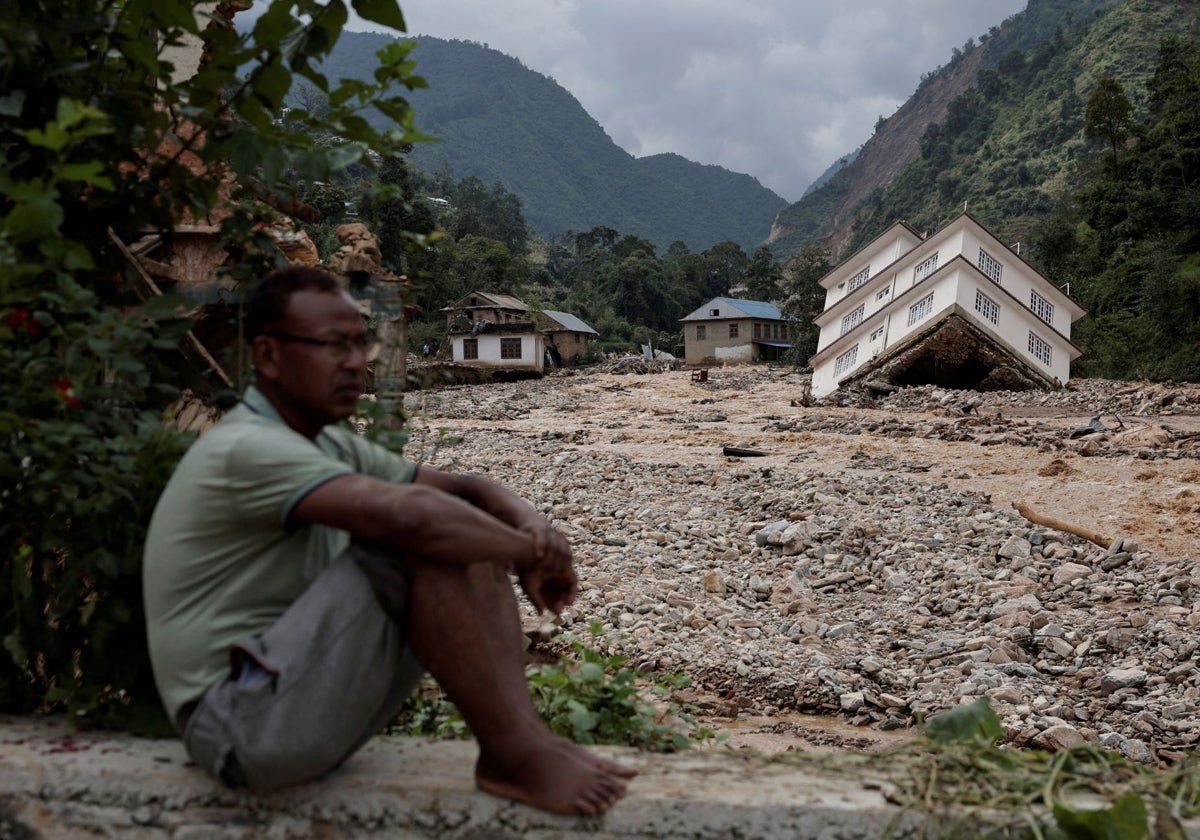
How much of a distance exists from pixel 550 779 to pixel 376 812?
1.36 feet

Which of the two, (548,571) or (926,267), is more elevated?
(926,267)

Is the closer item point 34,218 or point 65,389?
point 34,218

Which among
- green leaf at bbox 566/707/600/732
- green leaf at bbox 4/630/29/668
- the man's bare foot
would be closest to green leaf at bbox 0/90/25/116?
green leaf at bbox 4/630/29/668

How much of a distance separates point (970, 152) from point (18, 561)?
8602cm

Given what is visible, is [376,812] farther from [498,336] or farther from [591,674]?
[498,336]

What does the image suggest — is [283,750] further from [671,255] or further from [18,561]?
[671,255]

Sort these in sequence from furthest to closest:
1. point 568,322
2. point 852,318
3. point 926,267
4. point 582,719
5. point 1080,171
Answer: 1. point 1080,171
2. point 568,322
3. point 852,318
4. point 926,267
5. point 582,719

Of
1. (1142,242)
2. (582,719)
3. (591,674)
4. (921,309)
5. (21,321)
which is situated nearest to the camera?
(21,321)

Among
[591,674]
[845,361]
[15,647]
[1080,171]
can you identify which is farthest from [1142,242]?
[15,647]

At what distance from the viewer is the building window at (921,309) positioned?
26.0 meters

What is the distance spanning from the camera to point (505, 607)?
7.76 ft

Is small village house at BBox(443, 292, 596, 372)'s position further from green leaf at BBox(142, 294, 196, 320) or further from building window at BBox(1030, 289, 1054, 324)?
green leaf at BBox(142, 294, 196, 320)

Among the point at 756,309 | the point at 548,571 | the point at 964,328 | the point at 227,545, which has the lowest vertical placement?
the point at 548,571

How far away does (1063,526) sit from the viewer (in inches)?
360
